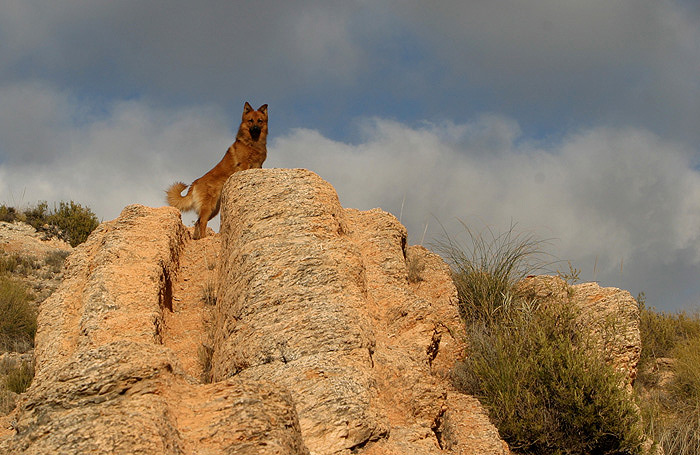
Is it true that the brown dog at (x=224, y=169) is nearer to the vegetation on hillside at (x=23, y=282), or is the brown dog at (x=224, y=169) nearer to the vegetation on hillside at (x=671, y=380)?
the vegetation on hillside at (x=23, y=282)

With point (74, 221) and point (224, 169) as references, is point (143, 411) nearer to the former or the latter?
point (224, 169)

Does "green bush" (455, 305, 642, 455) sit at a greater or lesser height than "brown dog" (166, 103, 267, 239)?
lesser

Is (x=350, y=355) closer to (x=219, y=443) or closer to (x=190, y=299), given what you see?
(x=219, y=443)

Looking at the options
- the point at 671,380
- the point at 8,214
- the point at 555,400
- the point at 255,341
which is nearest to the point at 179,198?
the point at 255,341

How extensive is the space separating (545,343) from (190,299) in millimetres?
3629

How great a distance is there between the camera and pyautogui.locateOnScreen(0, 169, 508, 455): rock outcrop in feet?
9.77

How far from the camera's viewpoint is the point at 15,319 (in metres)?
11.0

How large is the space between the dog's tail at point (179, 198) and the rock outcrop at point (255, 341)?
5.78 feet

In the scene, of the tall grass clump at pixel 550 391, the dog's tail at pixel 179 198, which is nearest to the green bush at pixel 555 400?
the tall grass clump at pixel 550 391

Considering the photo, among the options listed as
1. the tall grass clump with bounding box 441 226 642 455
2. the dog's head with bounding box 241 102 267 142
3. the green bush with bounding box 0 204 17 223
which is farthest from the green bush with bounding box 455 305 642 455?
the green bush with bounding box 0 204 17 223

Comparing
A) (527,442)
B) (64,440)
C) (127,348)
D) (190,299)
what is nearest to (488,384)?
(527,442)

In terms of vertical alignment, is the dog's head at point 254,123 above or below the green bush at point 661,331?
above

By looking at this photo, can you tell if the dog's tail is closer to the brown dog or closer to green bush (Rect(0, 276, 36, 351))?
the brown dog

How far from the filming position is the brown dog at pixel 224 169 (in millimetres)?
9242
